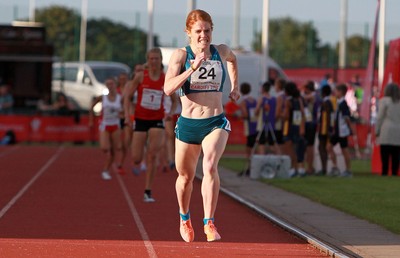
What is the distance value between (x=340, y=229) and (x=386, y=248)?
6.87 ft

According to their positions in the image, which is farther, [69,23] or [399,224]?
[69,23]

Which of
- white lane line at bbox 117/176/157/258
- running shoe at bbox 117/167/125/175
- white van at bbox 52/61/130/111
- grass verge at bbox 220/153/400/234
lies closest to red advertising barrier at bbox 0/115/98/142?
white van at bbox 52/61/130/111

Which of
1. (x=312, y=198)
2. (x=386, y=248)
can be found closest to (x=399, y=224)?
(x=386, y=248)

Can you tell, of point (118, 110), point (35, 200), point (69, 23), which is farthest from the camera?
point (69, 23)

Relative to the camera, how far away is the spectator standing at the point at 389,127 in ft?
86.9

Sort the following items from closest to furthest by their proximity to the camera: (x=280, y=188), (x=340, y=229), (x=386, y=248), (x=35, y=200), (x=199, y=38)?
1. (x=199, y=38)
2. (x=386, y=248)
3. (x=340, y=229)
4. (x=35, y=200)
5. (x=280, y=188)

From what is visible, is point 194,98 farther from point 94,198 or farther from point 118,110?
point 118,110

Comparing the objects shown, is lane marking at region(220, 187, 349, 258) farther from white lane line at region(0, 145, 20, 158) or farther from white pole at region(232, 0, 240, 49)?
white pole at region(232, 0, 240, 49)

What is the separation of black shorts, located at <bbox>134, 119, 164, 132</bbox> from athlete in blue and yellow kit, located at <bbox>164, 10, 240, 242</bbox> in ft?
18.9

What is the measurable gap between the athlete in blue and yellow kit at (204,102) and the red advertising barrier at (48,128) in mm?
28859

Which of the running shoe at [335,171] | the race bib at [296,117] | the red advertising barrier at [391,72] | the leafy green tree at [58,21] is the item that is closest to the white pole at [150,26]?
the red advertising barrier at [391,72]

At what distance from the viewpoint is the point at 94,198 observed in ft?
64.9

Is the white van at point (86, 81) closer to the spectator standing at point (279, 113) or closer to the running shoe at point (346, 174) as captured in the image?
the spectator standing at point (279, 113)

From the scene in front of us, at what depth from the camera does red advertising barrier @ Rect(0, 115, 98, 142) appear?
135 feet
